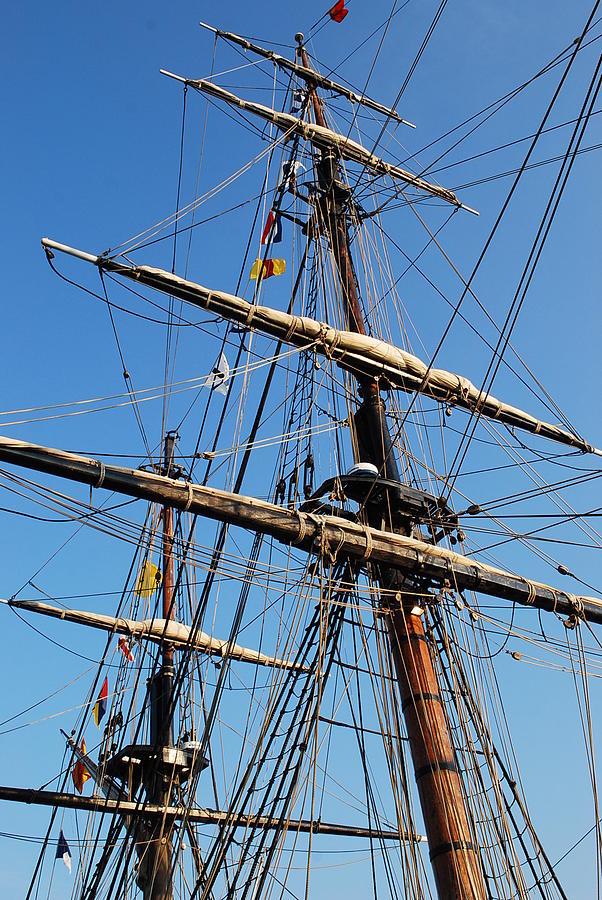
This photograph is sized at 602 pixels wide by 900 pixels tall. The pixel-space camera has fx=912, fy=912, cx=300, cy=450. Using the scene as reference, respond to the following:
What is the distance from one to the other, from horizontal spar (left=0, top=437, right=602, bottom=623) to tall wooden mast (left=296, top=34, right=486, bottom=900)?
Result: 506 mm

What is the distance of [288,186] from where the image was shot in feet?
47.2

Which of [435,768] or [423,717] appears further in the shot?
[423,717]

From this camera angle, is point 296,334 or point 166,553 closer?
point 166,553

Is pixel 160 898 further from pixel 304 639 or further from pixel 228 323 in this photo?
pixel 228 323

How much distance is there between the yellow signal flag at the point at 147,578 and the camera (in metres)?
19.2

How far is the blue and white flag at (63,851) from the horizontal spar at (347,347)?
37.7 ft

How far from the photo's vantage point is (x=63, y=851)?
1789 cm

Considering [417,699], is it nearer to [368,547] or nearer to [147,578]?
[368,547]

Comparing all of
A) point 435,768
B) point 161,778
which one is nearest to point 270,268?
point 435,768

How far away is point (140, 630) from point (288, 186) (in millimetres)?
9532

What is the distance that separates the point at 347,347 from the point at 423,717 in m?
5.12

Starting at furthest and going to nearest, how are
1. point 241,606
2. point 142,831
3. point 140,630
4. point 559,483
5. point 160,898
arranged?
point 140,630 → point 142,831 → point 160,898 → point 241,606 → point 559,483

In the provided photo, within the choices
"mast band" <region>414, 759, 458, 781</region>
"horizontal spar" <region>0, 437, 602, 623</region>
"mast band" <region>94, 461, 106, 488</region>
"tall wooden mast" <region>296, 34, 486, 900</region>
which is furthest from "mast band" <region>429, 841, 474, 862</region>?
"mast band" <region>94, 461, 106, 488</region>

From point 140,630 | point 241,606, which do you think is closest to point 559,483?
point 241,606
